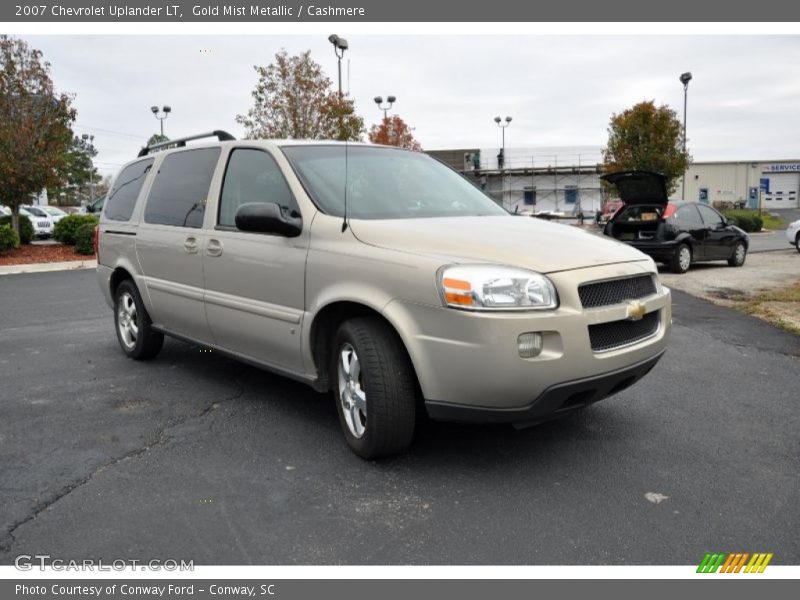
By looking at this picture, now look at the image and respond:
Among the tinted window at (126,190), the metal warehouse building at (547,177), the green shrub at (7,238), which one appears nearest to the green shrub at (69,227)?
the green shrub at (7,238)

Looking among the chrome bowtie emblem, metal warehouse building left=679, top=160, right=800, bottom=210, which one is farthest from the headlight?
metal warehouse building left=679, top=160, right=800, bottom=210

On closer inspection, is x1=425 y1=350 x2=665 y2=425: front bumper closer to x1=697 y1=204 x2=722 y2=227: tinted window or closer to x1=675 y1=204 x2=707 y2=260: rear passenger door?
x1=675 y1=204 x2=707 y2=260: rear passenger door

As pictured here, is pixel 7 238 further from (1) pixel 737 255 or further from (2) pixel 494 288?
(2) pixel 494 288

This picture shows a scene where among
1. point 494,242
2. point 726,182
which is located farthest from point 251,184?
point 726,182

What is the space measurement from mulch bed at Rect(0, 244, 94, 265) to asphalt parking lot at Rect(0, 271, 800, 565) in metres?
13.1

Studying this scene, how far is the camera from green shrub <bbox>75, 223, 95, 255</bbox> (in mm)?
18719

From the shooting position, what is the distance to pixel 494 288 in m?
3.32

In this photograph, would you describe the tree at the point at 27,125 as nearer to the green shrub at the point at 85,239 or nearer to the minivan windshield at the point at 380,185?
the green shrub at the point at 85,239

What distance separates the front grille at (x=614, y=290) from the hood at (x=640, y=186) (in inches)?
334

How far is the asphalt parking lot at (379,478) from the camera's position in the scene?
294cm

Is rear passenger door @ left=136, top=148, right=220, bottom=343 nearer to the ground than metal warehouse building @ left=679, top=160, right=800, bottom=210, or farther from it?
nearer to the ground

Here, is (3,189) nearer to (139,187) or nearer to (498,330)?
(139,187)

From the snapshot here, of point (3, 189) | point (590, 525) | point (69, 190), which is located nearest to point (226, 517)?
point (590, 525)

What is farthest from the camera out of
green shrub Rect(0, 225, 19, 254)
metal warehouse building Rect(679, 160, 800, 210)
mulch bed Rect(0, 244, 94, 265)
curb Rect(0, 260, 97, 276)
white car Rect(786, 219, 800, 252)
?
metal warehouse building Rect(679, 160, 800, 210)
